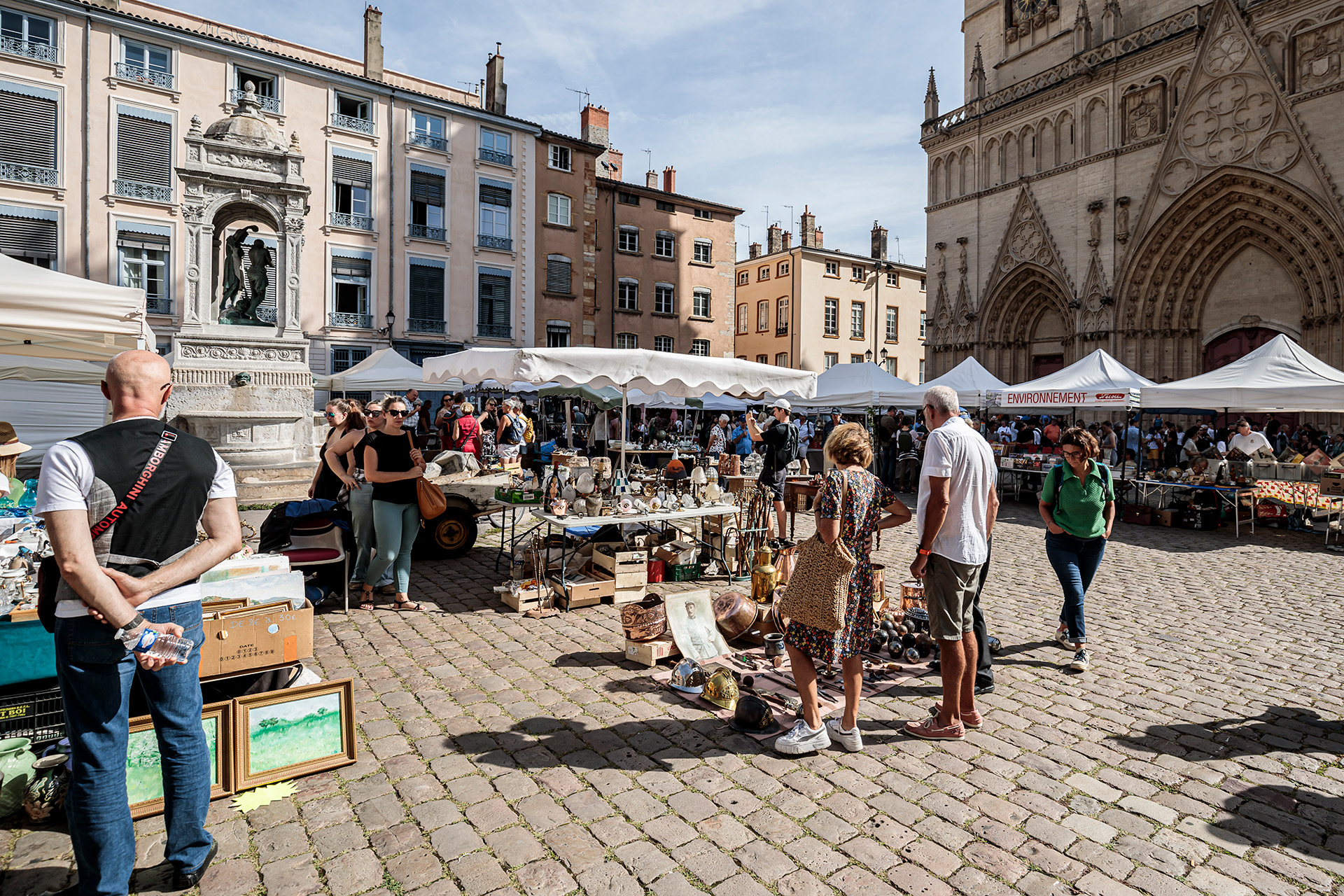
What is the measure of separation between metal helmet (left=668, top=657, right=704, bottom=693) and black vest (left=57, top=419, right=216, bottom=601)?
3133 millimetres

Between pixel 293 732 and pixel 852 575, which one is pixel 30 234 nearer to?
pixel 293 732

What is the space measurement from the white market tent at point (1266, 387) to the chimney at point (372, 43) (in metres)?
27.9

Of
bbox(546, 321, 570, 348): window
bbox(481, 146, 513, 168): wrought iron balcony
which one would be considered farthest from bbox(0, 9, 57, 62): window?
bbox(546, 321, 570, 348): window

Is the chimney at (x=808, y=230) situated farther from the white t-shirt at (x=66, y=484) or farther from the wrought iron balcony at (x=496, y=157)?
the white t-shirt at (x=66, y=484)

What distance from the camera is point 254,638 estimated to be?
3605 millimetres

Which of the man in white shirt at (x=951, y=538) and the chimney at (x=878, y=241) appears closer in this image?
the man in white shirt at (x=951, y=538)

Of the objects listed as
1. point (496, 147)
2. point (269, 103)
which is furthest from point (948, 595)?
point (496, 147)

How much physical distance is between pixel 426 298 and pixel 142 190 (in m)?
9.22

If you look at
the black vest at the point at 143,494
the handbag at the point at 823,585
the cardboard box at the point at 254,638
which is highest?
the black vest at the point at 143,494

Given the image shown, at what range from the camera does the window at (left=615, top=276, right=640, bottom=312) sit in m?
34.0

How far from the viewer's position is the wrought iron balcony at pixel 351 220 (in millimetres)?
25609

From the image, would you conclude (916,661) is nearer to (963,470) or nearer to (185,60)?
(963,470)

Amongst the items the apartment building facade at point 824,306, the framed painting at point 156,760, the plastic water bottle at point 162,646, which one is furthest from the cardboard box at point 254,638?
the apartment building facade at point 824,306

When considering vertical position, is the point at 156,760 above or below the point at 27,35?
below
